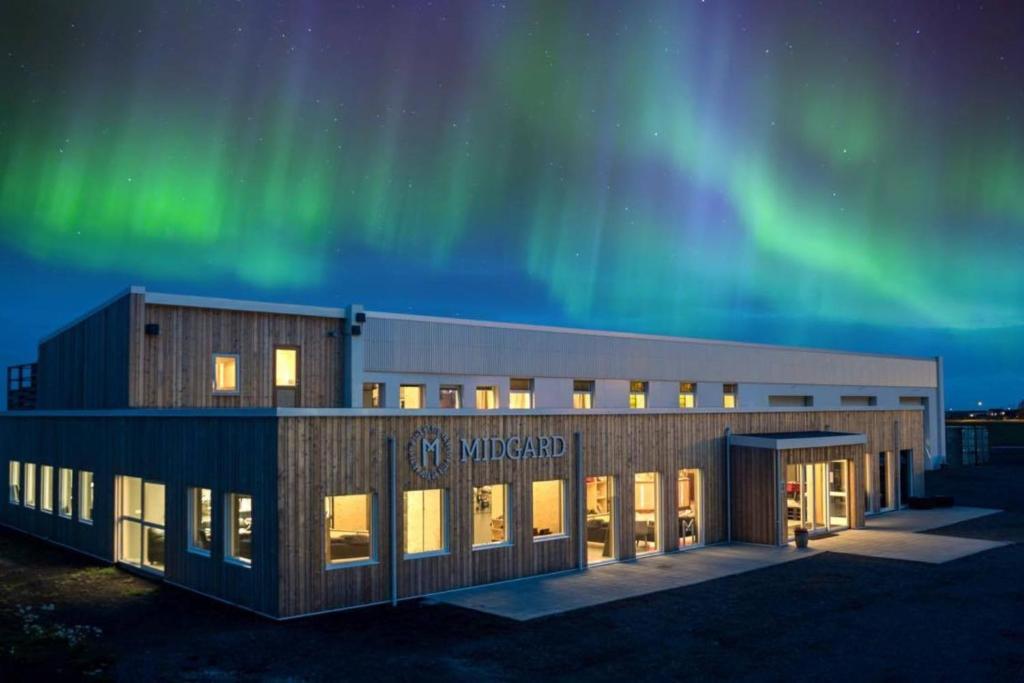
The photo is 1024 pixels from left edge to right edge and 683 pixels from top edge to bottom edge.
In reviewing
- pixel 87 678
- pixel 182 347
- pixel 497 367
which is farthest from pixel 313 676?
Answer: pixel 497 367

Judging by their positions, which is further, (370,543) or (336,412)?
(370,543)

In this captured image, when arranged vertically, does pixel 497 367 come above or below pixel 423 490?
above

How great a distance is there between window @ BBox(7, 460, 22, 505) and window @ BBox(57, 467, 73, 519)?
4406 mm

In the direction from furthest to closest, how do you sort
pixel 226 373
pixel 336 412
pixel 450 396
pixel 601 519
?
pixel 450 396, pixel 226 373, pixel 601 519, pixel 336 412

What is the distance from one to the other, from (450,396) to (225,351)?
31.7 feet

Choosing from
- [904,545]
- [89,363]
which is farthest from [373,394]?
[904,545]

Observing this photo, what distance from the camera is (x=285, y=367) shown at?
2517 centimetres

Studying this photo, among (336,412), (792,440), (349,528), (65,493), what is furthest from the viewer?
(65,493)

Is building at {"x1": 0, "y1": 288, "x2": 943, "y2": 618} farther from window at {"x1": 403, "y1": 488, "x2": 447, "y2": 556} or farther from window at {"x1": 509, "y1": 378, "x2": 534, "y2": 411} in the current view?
window at {"x1": 509, "y1": 378, "x2": 534, "y2": 411}

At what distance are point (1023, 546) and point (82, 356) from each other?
27.0m

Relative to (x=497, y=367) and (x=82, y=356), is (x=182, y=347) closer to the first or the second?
(x=82, y=356)

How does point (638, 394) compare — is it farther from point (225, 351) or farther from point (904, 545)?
point (225, 351)

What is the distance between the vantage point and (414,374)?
98.7 feet

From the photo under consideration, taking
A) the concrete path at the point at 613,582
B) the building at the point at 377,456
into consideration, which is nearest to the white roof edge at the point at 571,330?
the building at the point at 377,456
